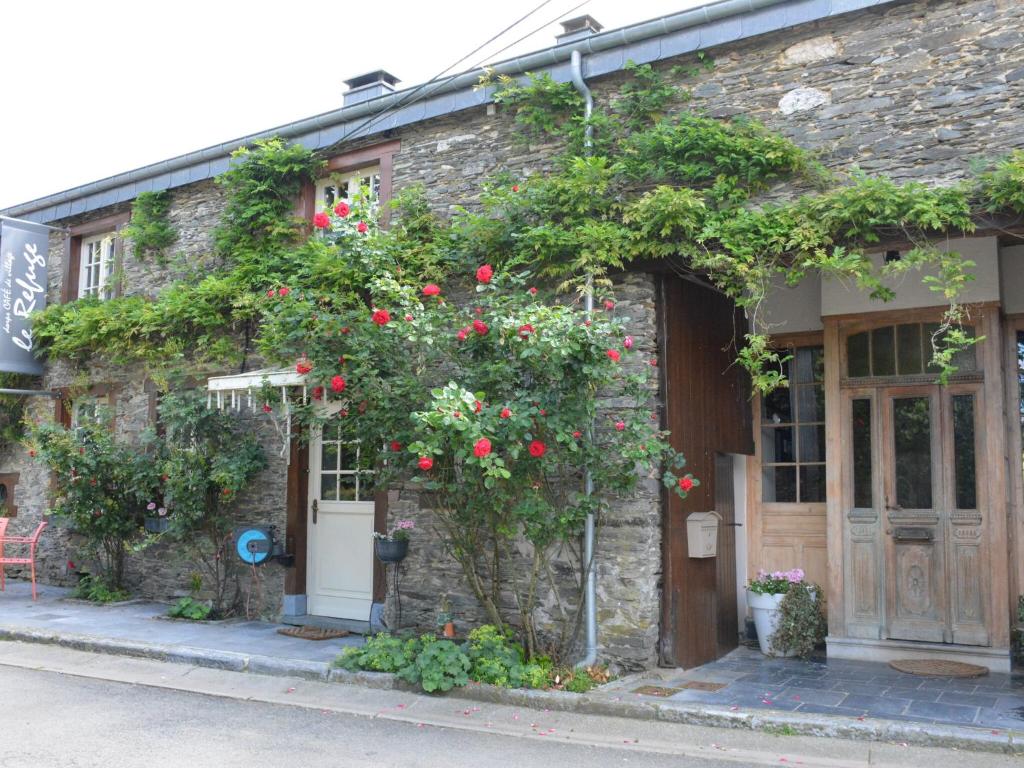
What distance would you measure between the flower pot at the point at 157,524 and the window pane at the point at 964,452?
7664mm

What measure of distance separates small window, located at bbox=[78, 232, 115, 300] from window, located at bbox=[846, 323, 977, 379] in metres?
8.89

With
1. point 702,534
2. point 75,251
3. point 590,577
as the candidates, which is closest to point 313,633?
point 590,577

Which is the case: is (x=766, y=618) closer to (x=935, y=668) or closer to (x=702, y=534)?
(x=702, y=534)

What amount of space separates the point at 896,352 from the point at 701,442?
1.91m

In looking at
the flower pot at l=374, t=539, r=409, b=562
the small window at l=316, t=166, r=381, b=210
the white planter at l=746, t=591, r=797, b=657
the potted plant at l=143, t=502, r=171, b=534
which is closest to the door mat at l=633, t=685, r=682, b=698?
the white planter at l=746, t=591, r=797, b=657

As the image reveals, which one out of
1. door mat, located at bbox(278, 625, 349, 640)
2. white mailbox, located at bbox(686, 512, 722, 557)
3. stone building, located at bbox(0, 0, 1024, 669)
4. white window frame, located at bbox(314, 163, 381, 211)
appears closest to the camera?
stone building, located at bbox(0, 0, 1024, 669)

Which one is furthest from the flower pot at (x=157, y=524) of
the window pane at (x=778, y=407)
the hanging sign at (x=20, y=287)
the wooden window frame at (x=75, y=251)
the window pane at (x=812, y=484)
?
the window pane at (x=812, y=484)

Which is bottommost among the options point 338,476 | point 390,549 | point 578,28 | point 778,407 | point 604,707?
point 604,707

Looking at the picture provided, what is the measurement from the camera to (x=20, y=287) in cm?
1192

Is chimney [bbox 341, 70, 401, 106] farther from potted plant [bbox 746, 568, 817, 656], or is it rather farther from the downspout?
potted plant [bbox 746, 568, 817, 656]

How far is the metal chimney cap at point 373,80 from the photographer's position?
10594 mm

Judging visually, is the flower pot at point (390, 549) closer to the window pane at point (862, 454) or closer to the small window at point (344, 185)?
the small window at point (344, 185)

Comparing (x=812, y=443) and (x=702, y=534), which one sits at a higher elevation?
(x=812, y=443)

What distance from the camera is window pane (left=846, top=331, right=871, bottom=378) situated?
816 cm
